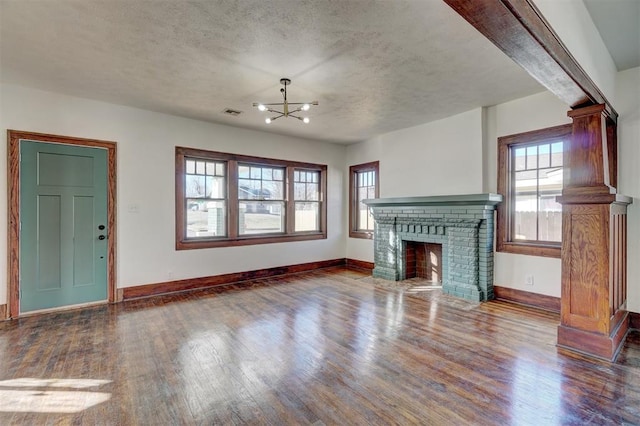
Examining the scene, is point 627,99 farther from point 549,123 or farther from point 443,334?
point 443,334

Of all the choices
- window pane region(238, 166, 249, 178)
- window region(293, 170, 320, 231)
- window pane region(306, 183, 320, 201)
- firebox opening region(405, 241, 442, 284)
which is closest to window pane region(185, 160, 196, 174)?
window pane region(238, 166, 249, 178)

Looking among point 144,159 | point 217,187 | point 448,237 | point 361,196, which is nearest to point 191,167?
point 217,187

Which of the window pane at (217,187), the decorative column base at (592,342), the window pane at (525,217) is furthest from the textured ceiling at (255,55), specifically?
the decorative column base at (592,342)

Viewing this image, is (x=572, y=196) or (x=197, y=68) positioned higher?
(x=197, y=68)

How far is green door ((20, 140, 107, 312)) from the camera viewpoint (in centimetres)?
389

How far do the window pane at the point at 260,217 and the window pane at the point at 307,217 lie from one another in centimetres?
41

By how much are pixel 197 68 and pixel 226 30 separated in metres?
0.88

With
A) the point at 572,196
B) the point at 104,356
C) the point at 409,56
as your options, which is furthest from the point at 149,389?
the point at 572,196

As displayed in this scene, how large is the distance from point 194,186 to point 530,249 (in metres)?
5.21

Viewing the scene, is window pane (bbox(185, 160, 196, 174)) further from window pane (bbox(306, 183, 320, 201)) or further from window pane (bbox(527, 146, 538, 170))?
window pane (bbox(527, 146, 538, 170))

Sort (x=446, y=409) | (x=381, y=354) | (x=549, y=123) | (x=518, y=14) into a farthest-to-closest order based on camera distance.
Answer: (x=549, y=123) → (x=381, y=354) → (x=446, y=409) → (x=518, y=14)

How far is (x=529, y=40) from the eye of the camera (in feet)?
5.77

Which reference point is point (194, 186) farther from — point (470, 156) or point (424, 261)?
point (470, 156)

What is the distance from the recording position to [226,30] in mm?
2641
